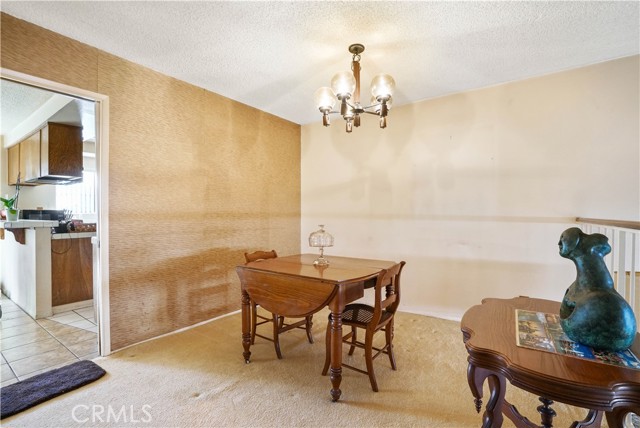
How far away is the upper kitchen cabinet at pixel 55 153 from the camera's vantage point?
348cm

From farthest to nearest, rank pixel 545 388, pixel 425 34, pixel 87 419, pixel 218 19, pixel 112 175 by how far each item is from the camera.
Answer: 1. pixel 112 175
2. pixel 425 34
3. pixel 218 19
4. pixel 87 419
5. pixel 545 388

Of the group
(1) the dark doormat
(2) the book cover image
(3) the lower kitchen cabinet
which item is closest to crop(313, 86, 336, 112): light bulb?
(2) the book cover image

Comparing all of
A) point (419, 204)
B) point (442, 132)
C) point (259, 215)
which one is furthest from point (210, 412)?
point (442, 132)

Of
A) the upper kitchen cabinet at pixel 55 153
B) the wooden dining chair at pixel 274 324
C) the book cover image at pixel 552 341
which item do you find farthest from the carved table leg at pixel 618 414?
the upper kitchen cabinet at pixel 55 153

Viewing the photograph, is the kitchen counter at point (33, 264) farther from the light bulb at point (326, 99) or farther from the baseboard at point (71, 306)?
the light bulb at point (326, 99)

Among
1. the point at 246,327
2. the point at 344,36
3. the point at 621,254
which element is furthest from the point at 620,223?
the point at 246,327

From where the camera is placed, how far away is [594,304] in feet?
2.89

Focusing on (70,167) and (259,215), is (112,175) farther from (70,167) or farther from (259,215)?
(70,167)

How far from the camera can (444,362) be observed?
2.09 meters

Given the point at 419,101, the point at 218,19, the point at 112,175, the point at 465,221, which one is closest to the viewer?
the point at 218,19

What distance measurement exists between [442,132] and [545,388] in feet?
8.75

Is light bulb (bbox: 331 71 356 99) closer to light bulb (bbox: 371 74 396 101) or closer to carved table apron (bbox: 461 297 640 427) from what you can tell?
light bulb (bbox: 371 74 396 101)

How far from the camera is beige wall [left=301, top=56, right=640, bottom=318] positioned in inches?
92.8

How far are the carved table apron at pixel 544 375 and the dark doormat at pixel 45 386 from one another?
2225 mm
